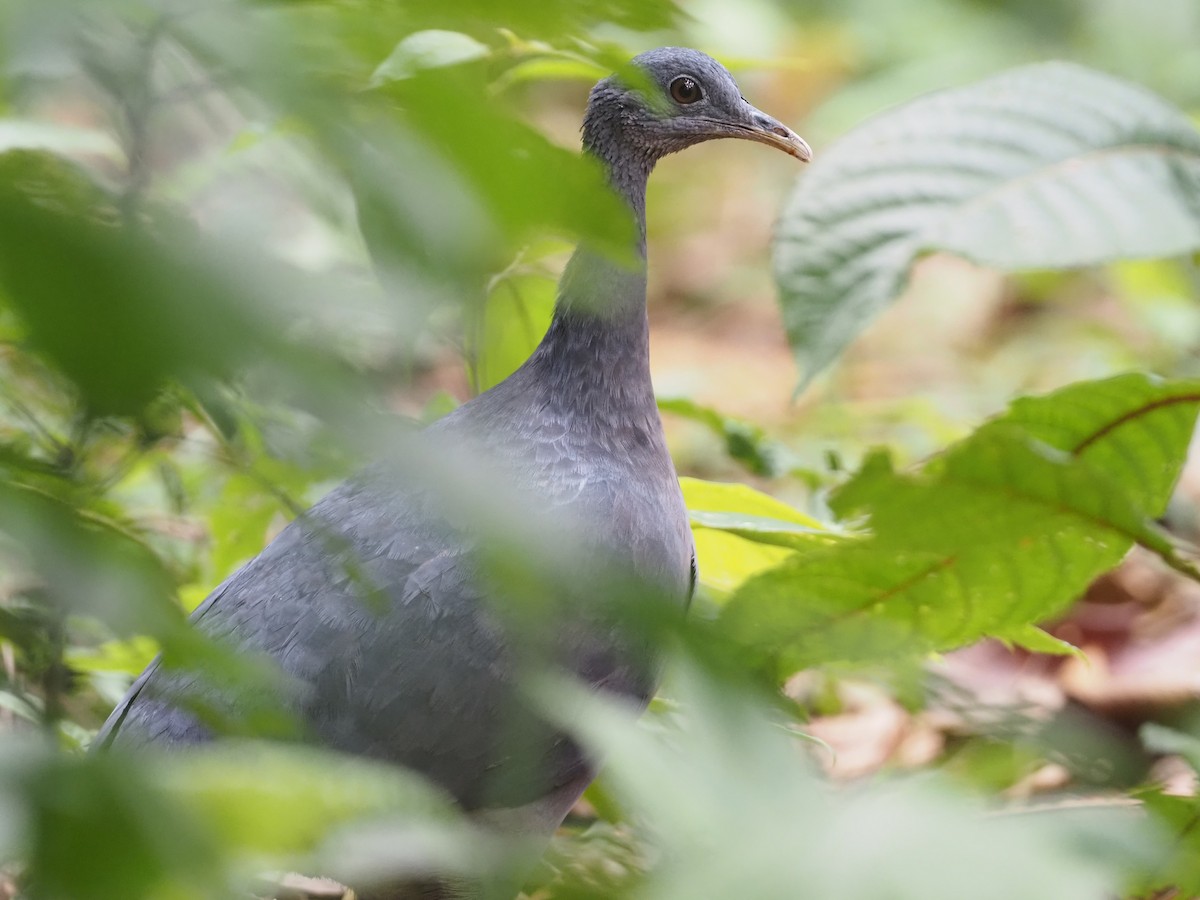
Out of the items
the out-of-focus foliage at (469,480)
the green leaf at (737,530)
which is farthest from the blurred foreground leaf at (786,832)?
the green leaf at (737,530)

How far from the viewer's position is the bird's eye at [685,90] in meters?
1.78

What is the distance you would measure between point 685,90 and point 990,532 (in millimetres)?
1094

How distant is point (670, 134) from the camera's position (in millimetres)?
1787

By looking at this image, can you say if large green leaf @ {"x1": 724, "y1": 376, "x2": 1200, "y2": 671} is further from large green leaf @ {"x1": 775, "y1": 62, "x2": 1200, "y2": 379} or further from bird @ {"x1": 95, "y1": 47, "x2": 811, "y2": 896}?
bird @ {"x1": 95, "y1": 47, "x2": 811, "y2": 896}

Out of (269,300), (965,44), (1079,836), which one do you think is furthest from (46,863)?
(965,44)

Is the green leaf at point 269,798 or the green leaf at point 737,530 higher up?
the green leaf at point 269,798

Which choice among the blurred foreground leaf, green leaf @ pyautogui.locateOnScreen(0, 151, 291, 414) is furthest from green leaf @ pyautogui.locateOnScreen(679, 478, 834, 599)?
green leaf @ pyautogui.locateOnScreen(0, 151, 291, 414)

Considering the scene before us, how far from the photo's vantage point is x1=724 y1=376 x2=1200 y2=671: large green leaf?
79cm

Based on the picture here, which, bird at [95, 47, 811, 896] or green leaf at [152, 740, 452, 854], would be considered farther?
bird at [95, 47, 811, 896]

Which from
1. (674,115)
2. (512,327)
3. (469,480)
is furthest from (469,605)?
(469,480)

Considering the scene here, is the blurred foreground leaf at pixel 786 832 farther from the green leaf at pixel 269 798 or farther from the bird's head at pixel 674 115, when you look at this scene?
the bird's head at pixel 674 115

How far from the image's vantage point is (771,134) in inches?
71.7

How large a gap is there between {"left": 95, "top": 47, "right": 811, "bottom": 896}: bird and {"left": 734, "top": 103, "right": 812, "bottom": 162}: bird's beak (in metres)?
0.31

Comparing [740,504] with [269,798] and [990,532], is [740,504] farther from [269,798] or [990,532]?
[269,798]
